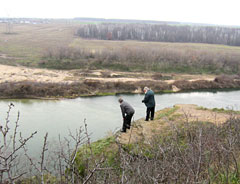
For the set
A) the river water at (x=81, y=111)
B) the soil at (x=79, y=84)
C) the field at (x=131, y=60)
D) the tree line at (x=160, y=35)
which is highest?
the tree line at (x=160, y=35)

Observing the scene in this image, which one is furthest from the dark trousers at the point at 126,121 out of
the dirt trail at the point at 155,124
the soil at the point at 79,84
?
the soil at the point at 79,84

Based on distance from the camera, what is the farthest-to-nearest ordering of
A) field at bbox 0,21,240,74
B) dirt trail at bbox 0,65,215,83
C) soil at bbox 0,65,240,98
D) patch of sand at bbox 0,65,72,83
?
1. field at bbox 0,21,240,74
2. dirt trail at bbox 0,65,215,83
3. patch of sand at bbox 0,65,72,83
4. soil at bbox 0,65,240,98

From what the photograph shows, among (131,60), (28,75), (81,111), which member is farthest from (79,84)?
(131,60)

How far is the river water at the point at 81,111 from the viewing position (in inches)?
527

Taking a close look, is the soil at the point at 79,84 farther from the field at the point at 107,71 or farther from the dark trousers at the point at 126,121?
the dark trousers at the point at 126,121

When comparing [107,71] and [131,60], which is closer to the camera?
[107,71]

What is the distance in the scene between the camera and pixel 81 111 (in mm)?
17281

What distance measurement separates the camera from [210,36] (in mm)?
71625

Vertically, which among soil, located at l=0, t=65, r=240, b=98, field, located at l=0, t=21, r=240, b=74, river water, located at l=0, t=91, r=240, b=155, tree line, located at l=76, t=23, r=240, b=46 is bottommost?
river water, located at l=0, t=91, r=240, b=155

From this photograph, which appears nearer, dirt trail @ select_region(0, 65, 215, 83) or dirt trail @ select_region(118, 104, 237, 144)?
dirt trail @ select_region(118, 104, 237, 144)

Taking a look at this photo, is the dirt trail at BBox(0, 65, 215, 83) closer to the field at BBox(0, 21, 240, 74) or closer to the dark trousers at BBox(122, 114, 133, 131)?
the field at BBox(0, 21, 240, 74)

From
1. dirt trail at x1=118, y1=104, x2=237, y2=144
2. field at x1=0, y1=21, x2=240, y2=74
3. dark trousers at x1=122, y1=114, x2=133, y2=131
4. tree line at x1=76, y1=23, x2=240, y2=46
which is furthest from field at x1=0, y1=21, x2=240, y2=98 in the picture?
tree line at x1=76, y1=23, x2=240, y2=46

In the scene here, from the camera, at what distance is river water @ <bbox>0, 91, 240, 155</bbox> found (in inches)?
527

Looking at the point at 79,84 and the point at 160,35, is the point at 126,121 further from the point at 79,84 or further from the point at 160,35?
the point at 160,35
